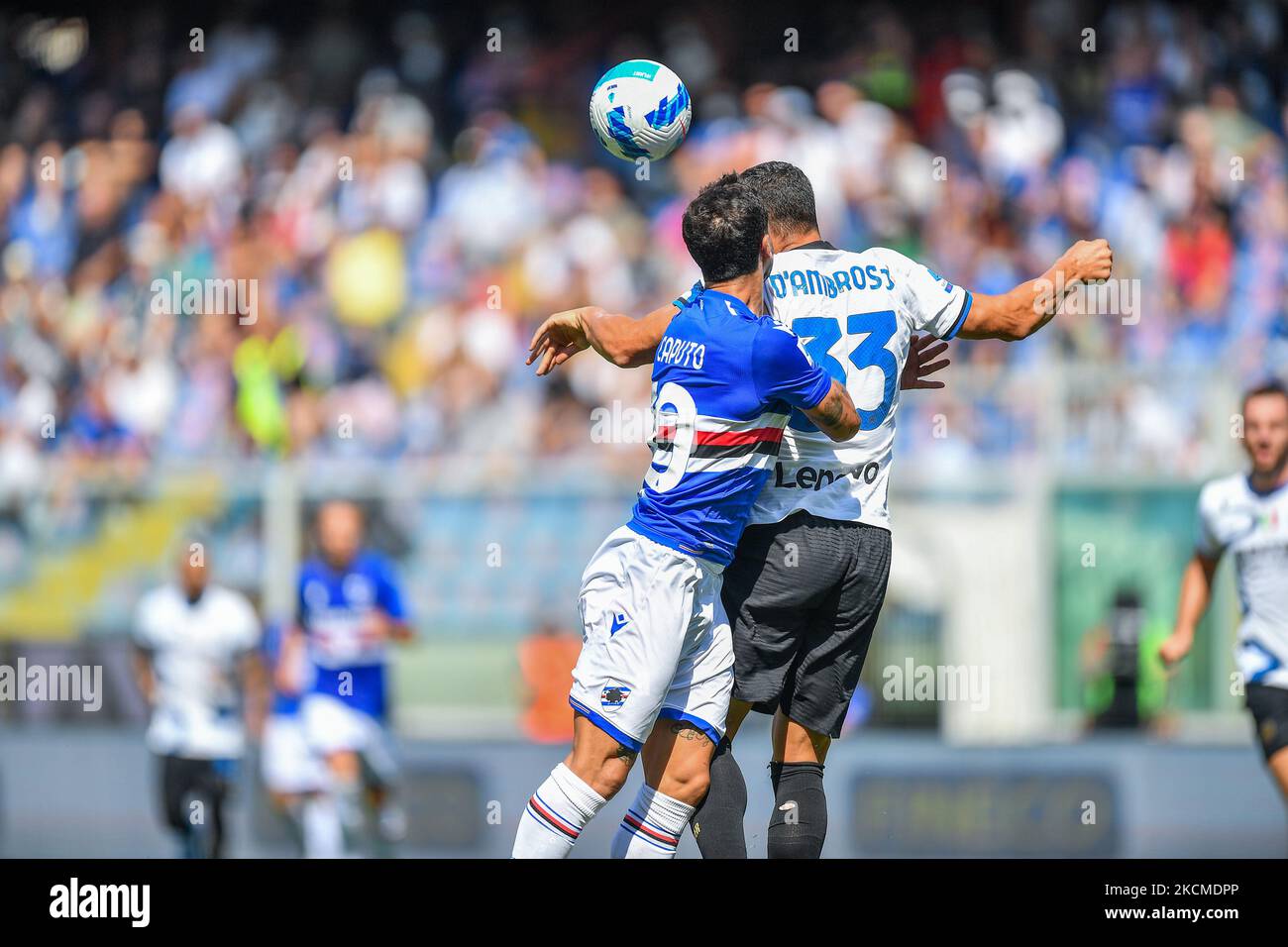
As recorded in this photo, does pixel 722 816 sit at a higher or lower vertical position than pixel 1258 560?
lower

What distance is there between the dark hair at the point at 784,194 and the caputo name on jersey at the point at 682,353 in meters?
0.70

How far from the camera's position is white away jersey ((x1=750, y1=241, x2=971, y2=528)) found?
5.88 m

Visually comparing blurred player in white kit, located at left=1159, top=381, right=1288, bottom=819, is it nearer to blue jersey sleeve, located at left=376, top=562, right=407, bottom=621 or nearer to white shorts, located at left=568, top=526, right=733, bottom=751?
white shorts, located at left=568, top=526, right=733, bottom=751

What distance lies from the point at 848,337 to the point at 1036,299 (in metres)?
0.68

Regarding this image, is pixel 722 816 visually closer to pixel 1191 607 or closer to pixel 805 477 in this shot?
pixel 805 477

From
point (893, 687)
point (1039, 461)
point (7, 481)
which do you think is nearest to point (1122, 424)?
point (1039, 461)

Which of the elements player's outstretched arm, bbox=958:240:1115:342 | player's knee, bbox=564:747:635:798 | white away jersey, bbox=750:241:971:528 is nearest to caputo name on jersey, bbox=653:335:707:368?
white away jersey, bbox=750:241:971:528

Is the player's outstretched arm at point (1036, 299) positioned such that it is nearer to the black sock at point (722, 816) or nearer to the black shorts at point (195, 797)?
the black sock at point (722, 816)

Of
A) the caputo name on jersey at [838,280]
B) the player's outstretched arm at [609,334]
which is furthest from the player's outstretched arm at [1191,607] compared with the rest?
the player's outstretched arm at [609,334]

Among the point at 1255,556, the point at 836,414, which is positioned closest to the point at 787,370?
the point at 836,414

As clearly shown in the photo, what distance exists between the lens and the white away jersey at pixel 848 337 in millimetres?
5879

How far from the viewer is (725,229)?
5.52 meters

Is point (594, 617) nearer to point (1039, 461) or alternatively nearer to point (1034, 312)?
point (1034, 312)
